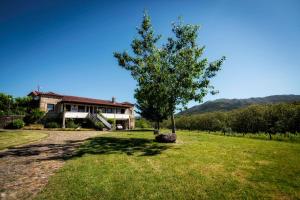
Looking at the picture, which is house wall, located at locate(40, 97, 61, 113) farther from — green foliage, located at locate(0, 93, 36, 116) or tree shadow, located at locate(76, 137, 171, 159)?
tree shadow, located at locate(76, 137, 171, 159)

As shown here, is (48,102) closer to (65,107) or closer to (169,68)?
(65,107)

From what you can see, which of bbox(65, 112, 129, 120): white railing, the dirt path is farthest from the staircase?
the dirt path

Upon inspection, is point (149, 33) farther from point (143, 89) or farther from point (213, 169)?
point (213, 169)

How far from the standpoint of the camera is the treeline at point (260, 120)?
4350 centimetres

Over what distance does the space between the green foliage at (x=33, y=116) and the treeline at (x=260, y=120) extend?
37.2 meters

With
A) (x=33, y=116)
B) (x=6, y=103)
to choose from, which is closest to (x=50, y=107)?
(x=33, y=116)

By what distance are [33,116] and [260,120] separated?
196ft

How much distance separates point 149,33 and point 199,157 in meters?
13.7

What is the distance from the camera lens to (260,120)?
53.6 metres

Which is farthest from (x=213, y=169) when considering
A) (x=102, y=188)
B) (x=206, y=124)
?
(x=206, y=124)

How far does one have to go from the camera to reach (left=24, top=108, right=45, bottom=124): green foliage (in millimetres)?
32816

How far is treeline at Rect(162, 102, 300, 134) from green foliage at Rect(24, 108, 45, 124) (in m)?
37.2

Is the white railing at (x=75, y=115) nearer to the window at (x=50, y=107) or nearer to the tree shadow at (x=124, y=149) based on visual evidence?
the window at (x=50, y=107)

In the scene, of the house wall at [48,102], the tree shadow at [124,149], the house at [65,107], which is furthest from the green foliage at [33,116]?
the tree shadow at [124,149]
